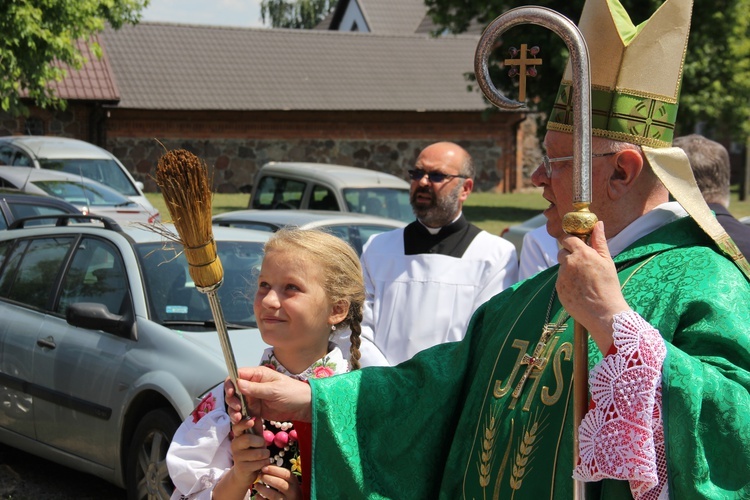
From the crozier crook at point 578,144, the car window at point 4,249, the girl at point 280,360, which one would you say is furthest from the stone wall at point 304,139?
the crozier crook at point 578,144

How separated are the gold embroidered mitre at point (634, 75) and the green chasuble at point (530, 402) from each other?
254 mm

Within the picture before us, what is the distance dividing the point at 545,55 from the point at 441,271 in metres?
16.6

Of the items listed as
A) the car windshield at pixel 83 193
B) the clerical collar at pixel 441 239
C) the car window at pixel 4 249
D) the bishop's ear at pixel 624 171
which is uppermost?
the bishop's ear at pixel 624 171

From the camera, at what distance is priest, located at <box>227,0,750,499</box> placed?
2127 millimetres

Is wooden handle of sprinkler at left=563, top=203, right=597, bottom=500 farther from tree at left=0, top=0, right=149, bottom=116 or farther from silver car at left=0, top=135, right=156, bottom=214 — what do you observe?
tree at left=0, top=0, right=149, bottom=116

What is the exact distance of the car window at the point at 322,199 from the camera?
10945mm

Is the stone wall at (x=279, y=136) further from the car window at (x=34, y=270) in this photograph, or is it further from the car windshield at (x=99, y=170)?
the car window at (x=34, y=270)

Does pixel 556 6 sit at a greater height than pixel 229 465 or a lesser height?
greater

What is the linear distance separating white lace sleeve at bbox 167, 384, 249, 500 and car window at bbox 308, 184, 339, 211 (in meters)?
7.94

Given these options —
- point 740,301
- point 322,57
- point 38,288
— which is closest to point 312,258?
point 740,301

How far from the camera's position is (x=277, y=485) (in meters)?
2.74

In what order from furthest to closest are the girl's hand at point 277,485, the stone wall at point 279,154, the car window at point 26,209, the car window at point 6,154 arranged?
the stone wall at point 279,154 → the car window at point 6,154 → the car window at point 26,209 → the girl's hand at point 277,485

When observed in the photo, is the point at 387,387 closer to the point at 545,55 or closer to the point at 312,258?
the point at 312,258

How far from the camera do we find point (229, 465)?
9.61ft
